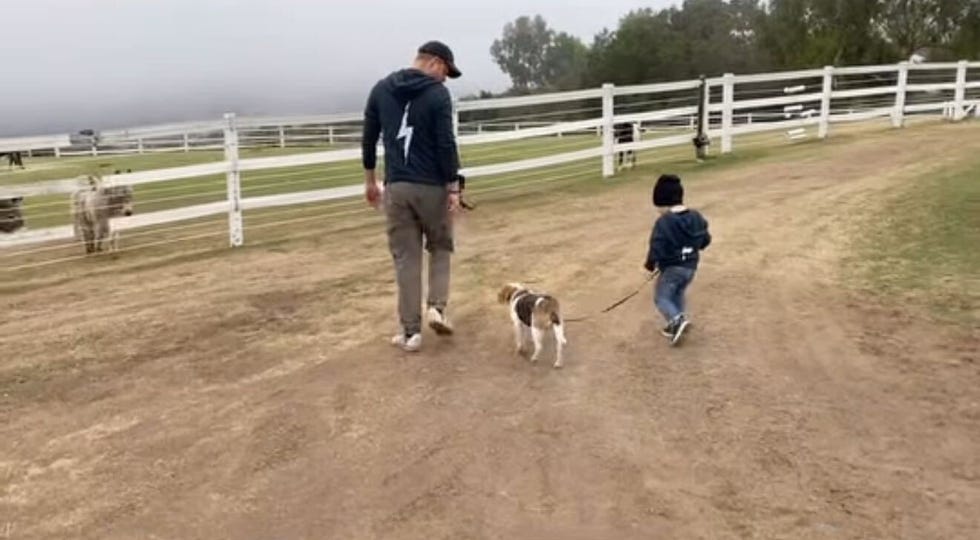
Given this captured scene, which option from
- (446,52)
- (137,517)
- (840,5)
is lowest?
(137,517)

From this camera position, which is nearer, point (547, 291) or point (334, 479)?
point (334, 479)

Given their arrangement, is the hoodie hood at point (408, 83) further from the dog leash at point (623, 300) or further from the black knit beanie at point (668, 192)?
the dog leash at point (623, 300)

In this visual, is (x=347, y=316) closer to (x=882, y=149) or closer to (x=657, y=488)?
(x=657, y=488)

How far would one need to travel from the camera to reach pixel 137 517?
3.78 metres

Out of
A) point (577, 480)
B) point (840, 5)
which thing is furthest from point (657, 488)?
point (840, 5)

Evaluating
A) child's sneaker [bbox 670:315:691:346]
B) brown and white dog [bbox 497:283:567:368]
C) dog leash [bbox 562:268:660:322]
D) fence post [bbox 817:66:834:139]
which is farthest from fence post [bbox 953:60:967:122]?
brown and white dog [bbox 497:283:567:368]

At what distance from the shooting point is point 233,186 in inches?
380

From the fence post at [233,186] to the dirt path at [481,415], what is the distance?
5.54ft

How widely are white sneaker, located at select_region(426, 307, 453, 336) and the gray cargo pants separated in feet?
0.46

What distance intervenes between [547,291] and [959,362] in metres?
2.88

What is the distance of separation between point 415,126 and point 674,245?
174cm

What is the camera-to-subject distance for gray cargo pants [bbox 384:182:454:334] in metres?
5.61

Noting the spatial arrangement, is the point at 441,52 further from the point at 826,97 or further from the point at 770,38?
the point at 770,38

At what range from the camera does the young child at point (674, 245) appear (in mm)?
5828
